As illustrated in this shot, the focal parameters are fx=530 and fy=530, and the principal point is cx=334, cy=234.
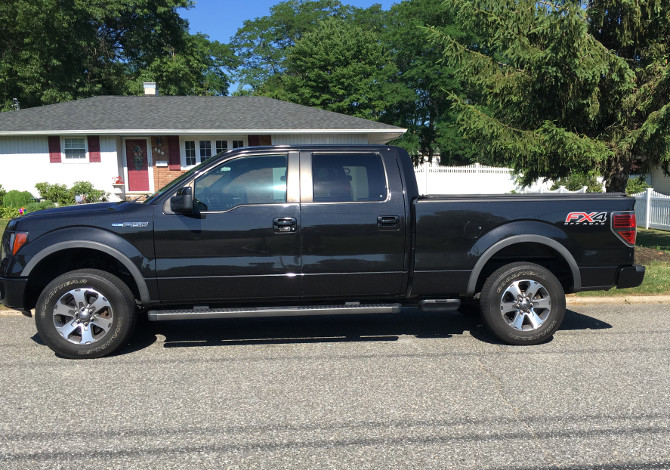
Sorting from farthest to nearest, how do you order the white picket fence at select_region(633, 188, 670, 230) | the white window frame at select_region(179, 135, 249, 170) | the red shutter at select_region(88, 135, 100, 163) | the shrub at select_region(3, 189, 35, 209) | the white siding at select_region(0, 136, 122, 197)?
1. the white window frame at select_region(179, 135, 249, 170)
2. the red shutter at select_region(88, 135, 100, 163)
3. the white siding at select_region(0, 136, 122, 197)
4. the shrub at select_region(3, 189, 35, 209)
5. the white picket fence at select_region(633, 188, 670, 230)

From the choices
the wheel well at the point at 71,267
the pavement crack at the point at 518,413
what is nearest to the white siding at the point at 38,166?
the wheel well at the point at 71,267

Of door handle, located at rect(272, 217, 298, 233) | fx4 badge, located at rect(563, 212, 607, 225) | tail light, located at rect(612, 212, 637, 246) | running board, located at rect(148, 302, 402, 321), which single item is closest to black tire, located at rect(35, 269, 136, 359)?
running board, located at rect(148, 302, 402, 321)

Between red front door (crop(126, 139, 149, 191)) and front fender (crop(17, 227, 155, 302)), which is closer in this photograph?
front fender (crop(17, 227, 155, 302))

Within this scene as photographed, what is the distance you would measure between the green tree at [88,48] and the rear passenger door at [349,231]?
2841 cm

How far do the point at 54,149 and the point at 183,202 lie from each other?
1905 centimetres

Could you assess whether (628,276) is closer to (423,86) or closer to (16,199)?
(16,199)

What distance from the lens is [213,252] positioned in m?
5.07

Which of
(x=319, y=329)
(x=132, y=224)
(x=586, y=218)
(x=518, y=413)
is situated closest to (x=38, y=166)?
(x=132, y=224)

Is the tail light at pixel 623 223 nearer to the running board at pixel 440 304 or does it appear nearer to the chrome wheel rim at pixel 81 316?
the running board at pixel 440 304

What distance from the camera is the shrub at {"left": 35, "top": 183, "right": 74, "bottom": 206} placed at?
20.5 metres

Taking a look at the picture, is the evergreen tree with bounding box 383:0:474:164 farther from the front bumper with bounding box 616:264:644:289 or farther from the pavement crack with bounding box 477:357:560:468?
the pavement crack with bounding box 477:357:560:468

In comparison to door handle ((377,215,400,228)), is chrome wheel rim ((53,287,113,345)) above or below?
below

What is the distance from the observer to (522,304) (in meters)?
5.41

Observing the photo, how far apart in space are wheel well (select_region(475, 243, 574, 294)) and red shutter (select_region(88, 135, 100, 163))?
1915 cm
